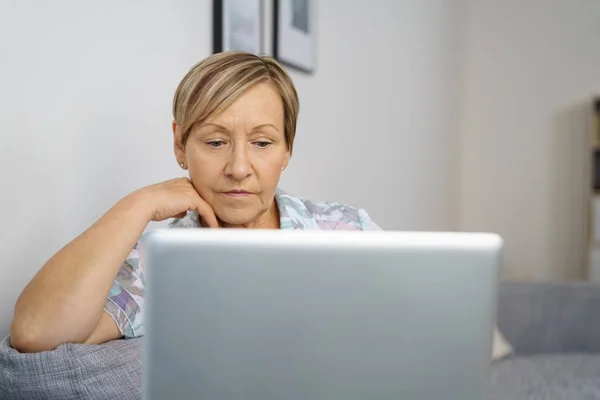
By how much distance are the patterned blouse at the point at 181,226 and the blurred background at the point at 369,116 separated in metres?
0.28

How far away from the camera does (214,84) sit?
48.7 inches

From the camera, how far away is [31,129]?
1.37 m

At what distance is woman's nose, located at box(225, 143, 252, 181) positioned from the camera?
1227 mm

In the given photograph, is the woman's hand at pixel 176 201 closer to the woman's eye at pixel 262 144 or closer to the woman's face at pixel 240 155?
the woman's face at pixel 240 155

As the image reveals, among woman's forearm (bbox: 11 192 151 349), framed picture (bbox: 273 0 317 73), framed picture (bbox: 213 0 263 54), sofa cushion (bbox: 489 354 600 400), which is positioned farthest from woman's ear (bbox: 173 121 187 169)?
sofa cushion (bbox: 489 354 600 400)

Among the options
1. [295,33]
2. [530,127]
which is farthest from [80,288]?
[530,127]

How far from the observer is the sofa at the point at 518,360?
101cm

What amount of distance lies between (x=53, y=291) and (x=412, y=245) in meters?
0.66

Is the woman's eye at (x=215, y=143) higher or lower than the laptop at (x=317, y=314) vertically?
higher

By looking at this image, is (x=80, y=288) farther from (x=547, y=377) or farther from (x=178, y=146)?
(x=547, y=377)

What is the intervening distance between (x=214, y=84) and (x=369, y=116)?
199 cm

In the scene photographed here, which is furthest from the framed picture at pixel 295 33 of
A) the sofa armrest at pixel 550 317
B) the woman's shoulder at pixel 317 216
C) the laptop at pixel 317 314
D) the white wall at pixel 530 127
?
the white wall at pixel 530 127

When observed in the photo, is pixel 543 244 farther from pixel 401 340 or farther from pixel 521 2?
pixel 401 340

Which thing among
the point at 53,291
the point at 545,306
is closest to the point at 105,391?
the point at 53,291
